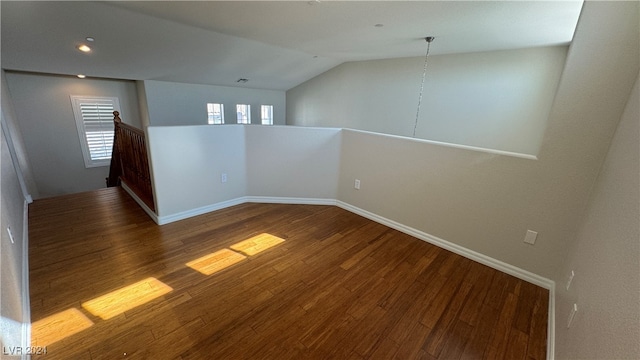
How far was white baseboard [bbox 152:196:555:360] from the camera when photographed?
77.9 inches

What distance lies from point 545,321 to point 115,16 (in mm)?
5371

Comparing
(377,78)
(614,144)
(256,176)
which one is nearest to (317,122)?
(377,78)

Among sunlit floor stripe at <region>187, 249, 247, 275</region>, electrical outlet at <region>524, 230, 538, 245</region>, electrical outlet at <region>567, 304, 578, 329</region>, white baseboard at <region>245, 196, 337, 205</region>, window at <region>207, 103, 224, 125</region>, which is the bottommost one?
sunlit floor stripe at <region>187, 249, 247, 275</region>

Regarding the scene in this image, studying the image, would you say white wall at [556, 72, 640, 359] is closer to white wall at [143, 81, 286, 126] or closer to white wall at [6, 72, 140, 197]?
white wall at [143, 81, 286, 126]

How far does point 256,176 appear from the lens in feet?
12.2

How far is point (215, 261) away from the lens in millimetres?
2393

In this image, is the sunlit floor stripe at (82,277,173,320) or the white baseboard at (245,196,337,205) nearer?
the sunlit floor stripe at (82,277,173,320)

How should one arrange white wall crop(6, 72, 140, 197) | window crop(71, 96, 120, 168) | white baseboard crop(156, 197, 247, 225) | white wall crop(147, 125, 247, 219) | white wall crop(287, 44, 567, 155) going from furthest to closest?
window crop(71, 96, 120, 168)
white wall crop(6, 72, 140, 197)
white wall crop(287, 44, 567, 155)
white baseboard crop(156, 197, 247, 225)
white wall crop(147, 125, 247, 219)

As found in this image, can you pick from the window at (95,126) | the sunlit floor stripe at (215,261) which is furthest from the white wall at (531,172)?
the window at (95,126)

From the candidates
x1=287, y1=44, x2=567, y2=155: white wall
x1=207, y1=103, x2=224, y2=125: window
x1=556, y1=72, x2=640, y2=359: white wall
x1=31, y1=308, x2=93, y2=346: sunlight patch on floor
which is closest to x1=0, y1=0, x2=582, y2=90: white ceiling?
x1=287, y1=44, x2=567, y2=155: white wall

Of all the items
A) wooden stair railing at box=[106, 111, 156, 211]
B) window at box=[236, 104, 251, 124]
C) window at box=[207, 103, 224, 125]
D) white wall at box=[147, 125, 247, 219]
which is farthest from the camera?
window at box=[236, 104, 251, 124]

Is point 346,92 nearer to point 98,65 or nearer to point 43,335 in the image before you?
point 98,65

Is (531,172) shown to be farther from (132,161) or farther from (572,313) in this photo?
(132,161)

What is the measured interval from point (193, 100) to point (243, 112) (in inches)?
60.3
